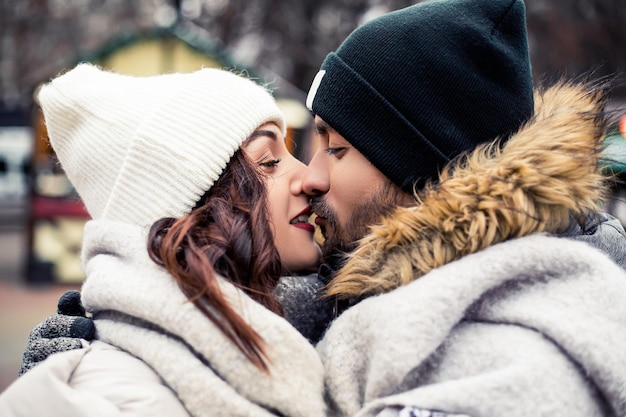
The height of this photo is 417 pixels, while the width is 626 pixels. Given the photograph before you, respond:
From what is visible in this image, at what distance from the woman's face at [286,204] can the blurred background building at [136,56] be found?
99 cm

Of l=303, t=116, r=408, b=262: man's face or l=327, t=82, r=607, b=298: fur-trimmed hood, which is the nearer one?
l=327, t=82, r=607, b=298: fur-trimmed hood

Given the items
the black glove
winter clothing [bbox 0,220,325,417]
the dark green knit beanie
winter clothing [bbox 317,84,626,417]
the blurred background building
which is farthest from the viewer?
the blurred background building

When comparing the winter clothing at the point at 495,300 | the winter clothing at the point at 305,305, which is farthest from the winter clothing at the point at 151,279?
the winter clothing at the point at 305,305

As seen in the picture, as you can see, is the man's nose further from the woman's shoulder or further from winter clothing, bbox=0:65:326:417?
the woman's shoulder

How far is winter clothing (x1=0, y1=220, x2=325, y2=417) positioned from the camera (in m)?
1.70

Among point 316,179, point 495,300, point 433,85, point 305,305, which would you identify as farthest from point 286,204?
point 495,300

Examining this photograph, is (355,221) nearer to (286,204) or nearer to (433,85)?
(286,204)

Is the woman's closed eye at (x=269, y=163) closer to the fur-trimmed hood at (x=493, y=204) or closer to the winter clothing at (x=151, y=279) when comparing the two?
the winter clothing at (x=151, y=279)

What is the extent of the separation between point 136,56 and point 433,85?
7.94m

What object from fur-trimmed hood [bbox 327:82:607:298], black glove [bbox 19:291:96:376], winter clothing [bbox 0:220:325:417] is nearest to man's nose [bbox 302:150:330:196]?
fur-trimmed hood [bbox 327:82:607:298]

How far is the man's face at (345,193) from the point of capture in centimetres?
224

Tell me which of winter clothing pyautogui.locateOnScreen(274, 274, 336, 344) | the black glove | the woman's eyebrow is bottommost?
winter clothing pyautogui.locateOnScreen(274, 274, 336, 344)

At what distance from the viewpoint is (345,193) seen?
2.27 m

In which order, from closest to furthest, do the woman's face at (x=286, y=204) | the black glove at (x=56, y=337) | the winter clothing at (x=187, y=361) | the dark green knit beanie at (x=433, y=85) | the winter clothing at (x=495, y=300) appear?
the winter clothing at (x=495, y=300) < the winter clothing at (x=187, y=361) < the black glove at (x=56, y=337) < the dark green knit beanie at (x=433, y=85) < the woman's face at (x=286, y=204)
